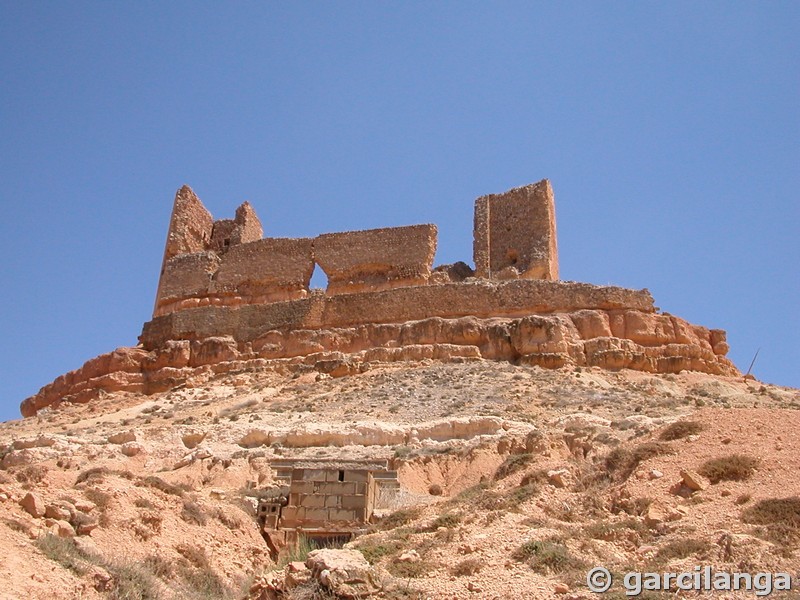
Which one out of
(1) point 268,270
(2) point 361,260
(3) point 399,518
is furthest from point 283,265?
(3) point 399,518

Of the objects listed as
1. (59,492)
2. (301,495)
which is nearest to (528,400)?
(301,495)

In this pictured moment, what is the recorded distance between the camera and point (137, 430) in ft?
65.1

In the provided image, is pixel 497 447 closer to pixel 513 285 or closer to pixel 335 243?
pixel 513 285

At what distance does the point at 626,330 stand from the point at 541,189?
795cm

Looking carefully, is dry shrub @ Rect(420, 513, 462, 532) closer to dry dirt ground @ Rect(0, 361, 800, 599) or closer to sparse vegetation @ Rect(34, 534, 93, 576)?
dry dirt ground @ Rect(0, 361, 800, 599)

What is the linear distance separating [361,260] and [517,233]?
5698 mm

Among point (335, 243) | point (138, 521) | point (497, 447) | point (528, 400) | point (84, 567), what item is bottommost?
point (84, 567)

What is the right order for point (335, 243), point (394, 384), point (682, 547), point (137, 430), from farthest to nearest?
point (335, 243)
point (394, 384)
point (137, 430)
point (682, 547)

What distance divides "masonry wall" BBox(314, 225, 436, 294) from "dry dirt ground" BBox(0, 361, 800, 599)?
22.5ft

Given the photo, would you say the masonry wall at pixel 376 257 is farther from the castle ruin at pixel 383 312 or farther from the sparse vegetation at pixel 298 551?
the sparse vegetation at pixel 298 551

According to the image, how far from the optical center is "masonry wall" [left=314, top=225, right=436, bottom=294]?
1142 inches

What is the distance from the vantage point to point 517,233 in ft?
101

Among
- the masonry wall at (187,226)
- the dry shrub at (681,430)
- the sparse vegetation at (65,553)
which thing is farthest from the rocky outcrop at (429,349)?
the sparse vegetation at (65,553)

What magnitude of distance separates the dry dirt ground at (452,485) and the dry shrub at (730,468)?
3 centimetres
